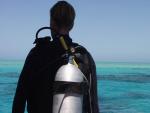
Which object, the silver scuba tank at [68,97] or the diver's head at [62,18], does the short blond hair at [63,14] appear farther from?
the silver scuba tank at [68,97]

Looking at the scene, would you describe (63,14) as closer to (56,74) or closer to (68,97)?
(56,74)

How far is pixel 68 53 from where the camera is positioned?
2631 mm

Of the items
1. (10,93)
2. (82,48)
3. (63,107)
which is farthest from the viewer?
(10,93)

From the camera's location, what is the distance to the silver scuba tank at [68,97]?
2539 millimetres

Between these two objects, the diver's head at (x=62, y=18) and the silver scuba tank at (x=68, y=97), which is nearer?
the silver scuba tank at (x=68, y=97)

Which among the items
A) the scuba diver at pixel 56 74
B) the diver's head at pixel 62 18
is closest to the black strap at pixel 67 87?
the scuba diver at pixel 56 74

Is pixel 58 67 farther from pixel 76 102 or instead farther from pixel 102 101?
pixel 102 101

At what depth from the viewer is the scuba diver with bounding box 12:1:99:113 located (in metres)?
2.57

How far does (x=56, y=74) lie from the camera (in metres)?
2.61

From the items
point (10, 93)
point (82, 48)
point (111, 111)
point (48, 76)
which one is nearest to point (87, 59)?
point (82, 48)

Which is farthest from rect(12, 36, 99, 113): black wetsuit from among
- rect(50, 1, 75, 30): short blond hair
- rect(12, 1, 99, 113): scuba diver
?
rect(50, 1, 75, 30): short blond hair

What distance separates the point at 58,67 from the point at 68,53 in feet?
0.39

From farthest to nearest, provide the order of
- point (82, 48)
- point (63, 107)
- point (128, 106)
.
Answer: point (128, 106)
point (82, 48)
point (63, 107)

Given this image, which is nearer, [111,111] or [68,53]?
[68,53]
